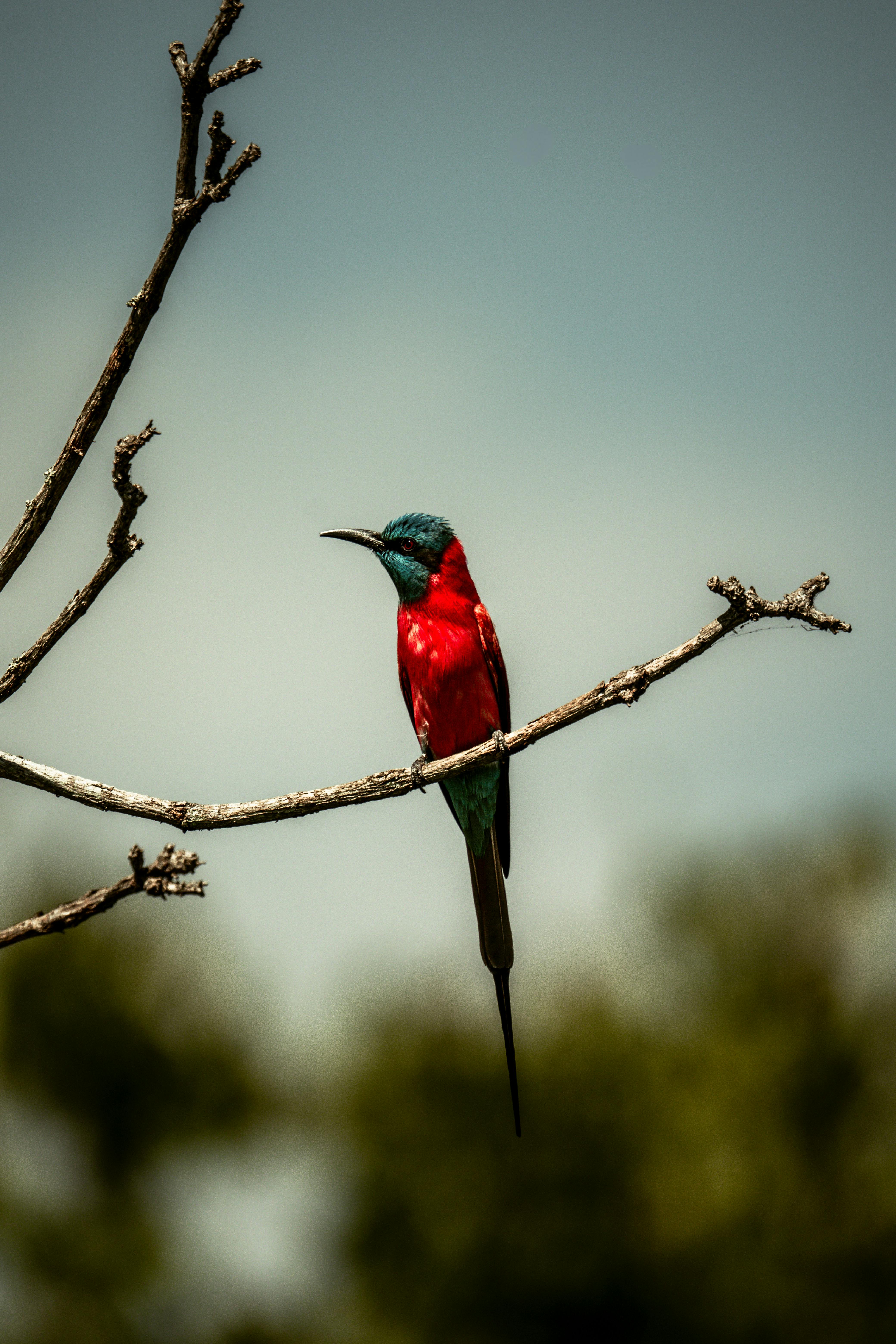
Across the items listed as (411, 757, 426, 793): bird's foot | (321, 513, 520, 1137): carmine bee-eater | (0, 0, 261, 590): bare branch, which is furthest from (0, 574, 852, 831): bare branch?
(321, 513, 520, 1137): carmine bee-eater

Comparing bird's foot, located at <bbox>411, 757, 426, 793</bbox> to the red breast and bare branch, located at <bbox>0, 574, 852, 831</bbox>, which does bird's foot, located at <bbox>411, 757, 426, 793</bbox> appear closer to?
bare branch, located at <bbox>0, 574, 852, 831</bbox>

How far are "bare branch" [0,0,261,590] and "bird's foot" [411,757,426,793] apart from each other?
1.40m

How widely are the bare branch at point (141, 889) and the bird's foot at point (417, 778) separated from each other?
1.33 metres

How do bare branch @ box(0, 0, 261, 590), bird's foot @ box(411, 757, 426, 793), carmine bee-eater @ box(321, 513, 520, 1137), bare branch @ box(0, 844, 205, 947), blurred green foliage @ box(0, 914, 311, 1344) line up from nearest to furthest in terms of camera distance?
bare branch @ box(0, 844, 205, 947) < bare branch @ box(0, 0, 261, 590) < bird's foot @ box(411, 757, 426, 793) < carmine bee-eater @ box(321, 513, 520, 1137) < blurred green foliage @ box(0, 914, 311, 1344)

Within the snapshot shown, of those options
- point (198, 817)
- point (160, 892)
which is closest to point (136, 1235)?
point (198, 817)

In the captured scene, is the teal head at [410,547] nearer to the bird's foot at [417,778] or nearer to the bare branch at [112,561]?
the bird's foot at [417,778]

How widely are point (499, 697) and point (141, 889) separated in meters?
3.43

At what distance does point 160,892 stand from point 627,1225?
1408 centimetres

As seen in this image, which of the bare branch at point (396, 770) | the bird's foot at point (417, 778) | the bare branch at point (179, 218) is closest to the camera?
the bare branch at point (179, 218)

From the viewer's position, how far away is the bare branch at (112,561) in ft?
8.45

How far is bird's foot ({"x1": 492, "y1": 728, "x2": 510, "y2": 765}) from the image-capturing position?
346cm

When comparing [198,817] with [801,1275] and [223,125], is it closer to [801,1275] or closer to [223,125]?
[223,125]

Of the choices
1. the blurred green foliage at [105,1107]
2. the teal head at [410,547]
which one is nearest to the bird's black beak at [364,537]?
the teal head at [410,547]

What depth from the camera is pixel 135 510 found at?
2693mm
